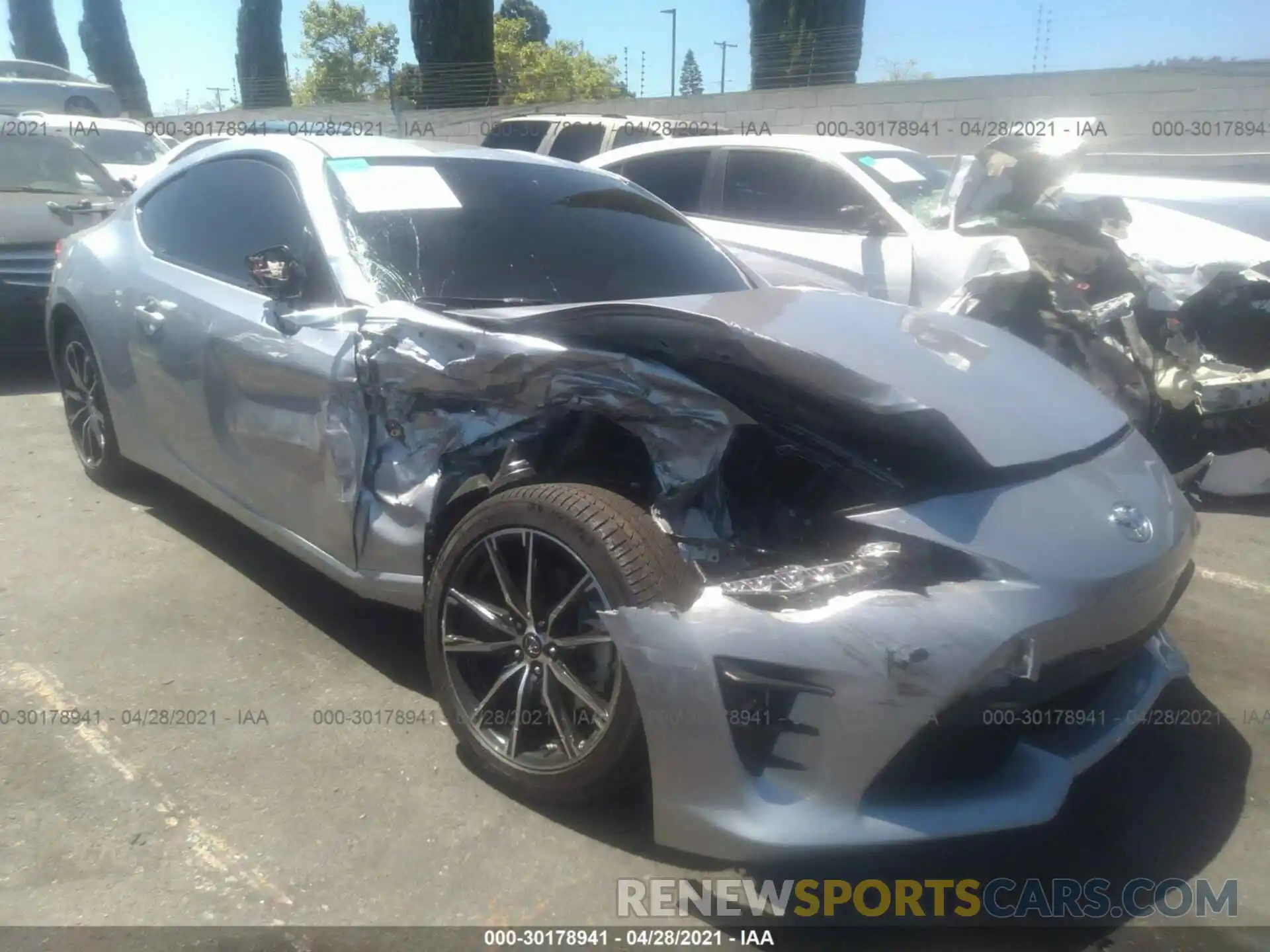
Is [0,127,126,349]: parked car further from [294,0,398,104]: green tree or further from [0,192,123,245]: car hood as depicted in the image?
[294,0,398,104]: green tree

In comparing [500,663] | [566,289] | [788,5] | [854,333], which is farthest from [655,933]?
[788,5]

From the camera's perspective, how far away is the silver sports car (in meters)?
2.21

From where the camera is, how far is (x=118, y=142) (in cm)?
1334

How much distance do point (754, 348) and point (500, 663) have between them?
1090 mm

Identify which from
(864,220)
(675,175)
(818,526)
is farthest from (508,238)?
(675,175)

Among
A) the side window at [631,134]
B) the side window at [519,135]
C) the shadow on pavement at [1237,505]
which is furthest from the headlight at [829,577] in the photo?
the side window at [519,135]

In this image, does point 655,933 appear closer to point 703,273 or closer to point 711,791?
point 711,791

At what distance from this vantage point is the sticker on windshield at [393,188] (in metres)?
3.57

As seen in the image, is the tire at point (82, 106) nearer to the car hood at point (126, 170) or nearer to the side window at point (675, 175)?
the car hood at point (126, 170)

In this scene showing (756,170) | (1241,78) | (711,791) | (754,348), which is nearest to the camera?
(711,791)

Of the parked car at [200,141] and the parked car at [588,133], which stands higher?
the parked car at [588,133]

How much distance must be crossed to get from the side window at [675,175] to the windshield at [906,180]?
40.5 inches

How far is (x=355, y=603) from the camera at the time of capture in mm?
3984

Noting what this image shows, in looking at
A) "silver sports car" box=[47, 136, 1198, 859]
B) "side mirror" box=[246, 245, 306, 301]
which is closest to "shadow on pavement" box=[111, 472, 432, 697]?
"silver sports car" box=[47, 136, 1198, 859]
